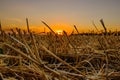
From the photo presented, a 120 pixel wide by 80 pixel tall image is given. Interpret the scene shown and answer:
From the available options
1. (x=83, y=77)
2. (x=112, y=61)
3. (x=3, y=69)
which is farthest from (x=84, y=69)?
(x=3, y=69)

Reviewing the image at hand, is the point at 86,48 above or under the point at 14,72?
above

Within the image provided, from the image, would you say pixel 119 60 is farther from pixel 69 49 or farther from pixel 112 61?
pixel 69 49

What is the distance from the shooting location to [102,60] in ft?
8.94

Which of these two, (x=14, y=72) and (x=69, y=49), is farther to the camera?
(x=69, y=49)

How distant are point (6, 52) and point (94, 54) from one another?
2.99 feet

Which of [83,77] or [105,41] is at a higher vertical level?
[105,41]

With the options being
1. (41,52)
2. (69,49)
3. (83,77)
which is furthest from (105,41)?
(83,77)

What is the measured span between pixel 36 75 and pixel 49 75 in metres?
0.08

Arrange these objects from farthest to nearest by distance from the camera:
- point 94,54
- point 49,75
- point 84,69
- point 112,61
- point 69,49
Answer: point 69,49 → point 94,54 → point 112,61 → point 84,69 → point 49,75

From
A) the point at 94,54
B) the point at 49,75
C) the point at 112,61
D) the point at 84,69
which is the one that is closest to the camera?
the point at 49,75

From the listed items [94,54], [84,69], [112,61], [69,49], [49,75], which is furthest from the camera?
[69,49]

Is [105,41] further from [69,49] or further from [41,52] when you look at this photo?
[41,52]

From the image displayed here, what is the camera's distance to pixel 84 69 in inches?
92.7

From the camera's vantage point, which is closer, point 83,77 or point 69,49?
point 83,77
